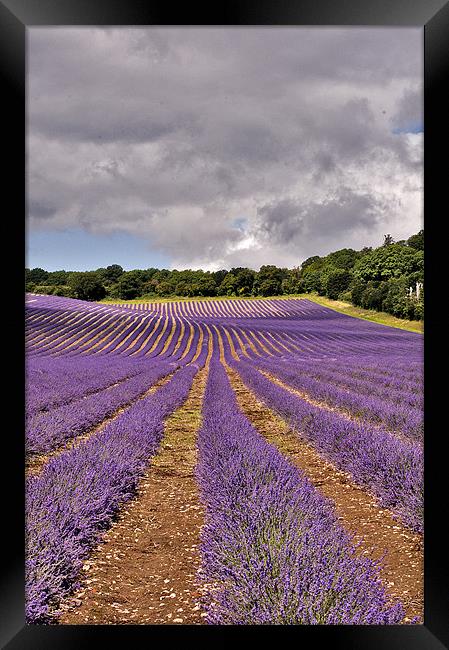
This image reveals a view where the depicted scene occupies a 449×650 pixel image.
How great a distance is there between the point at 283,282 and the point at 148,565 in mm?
7652

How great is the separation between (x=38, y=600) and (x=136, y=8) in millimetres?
2665

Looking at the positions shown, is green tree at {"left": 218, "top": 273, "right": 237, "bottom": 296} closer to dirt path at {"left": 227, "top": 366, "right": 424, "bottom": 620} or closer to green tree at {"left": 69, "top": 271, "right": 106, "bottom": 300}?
green tree at {"left": 69, "top": 271, "right": 106, "bottom": 300}

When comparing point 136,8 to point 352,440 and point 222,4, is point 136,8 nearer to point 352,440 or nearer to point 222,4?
point 222,4

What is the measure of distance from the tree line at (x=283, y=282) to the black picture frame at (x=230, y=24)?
4.70 metres

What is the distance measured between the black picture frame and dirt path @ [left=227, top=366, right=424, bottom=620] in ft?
0.52

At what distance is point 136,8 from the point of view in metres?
1.85

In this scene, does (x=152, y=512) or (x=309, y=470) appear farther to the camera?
(x=309, y=470)

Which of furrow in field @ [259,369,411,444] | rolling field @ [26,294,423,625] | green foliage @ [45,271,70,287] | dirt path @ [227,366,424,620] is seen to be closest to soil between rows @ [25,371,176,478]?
rolling field @ [26,294,423,625]

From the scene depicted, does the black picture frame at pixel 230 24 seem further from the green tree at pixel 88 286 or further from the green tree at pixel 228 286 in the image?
the green tree at pixel 228 286

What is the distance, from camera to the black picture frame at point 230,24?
1.75 m

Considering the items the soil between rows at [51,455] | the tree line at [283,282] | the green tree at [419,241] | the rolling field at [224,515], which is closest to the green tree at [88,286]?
the tree line at [283,282]

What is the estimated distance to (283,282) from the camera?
9.14m
